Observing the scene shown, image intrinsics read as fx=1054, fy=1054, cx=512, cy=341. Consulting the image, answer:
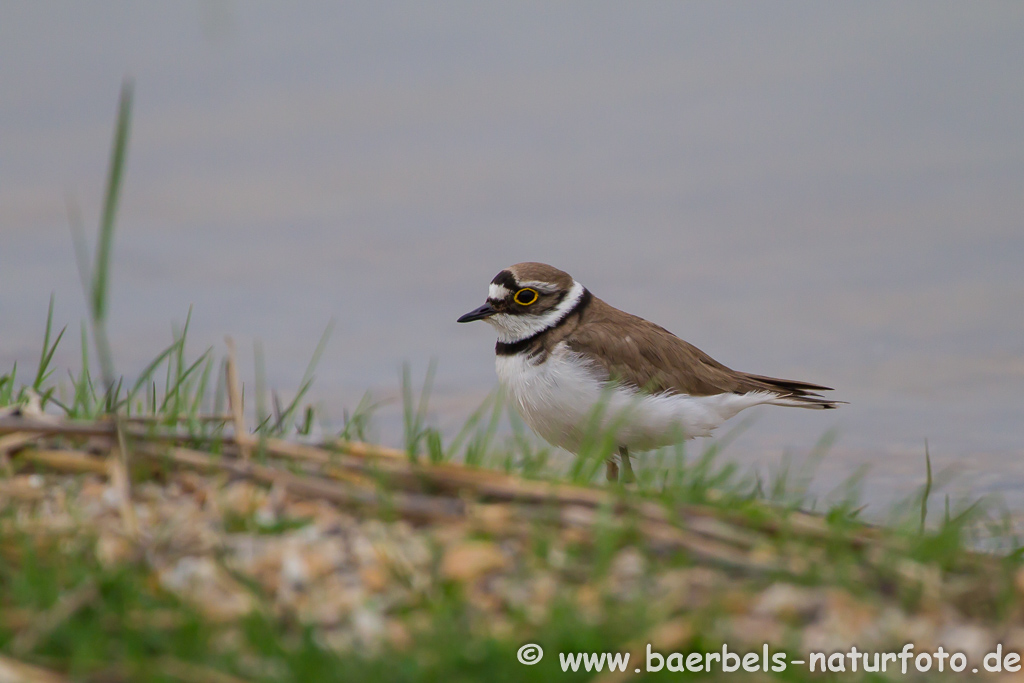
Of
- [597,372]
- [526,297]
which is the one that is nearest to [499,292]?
[526,297]

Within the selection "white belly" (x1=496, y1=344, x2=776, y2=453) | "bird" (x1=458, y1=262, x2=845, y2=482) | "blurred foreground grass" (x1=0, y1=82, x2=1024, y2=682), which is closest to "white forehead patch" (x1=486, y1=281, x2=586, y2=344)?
"bird" (x1=458, y1=262, x2=845, y2=482)

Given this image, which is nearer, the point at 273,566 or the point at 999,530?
the point at 273,566

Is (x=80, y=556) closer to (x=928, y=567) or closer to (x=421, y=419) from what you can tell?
(x=421, y=419)

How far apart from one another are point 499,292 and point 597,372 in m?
1.01

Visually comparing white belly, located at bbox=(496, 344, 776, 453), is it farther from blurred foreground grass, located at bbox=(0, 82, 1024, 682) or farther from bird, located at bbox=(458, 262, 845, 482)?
blurred foreground grass, located at bbox=(0, 82, 1024, 682)

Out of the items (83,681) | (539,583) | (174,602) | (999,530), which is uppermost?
(999,530)

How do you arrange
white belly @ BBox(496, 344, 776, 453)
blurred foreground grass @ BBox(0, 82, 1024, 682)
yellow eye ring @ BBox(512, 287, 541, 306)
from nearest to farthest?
blurred foreground grass @ BBox(0, 82, 1024, 682), white belly @ BBox(496, 344, 776, 453), yellow eye ring @ BBox(512, 287, 541, 306)

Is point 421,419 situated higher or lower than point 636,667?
higher

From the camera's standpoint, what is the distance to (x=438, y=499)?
12.6 ft

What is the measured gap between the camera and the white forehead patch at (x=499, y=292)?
7.33 metres

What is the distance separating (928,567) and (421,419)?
8.07 ft

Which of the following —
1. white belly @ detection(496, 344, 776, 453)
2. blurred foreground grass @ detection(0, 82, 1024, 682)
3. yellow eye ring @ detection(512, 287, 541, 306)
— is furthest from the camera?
yellow eye ring @ detection(512, 287, 541, 306)

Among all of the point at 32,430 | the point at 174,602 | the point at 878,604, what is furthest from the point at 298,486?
the point at 878,604

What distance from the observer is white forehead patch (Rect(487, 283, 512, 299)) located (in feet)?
24.1
